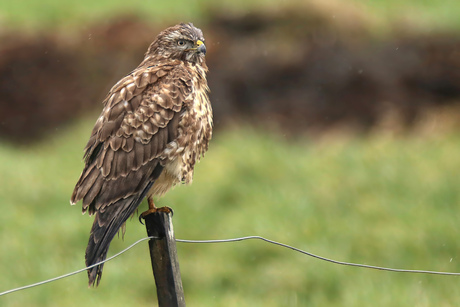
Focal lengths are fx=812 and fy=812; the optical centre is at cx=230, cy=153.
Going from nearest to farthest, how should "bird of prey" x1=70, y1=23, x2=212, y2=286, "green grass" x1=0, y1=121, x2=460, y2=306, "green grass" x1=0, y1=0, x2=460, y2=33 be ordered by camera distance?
"bird of prey" x1=70, y1=23, x2=212, y2=286, "green grass" x1=0, y1=121, x2=460, y2=306, "green grass" x1=0, y1=0, x2=460, y2=33

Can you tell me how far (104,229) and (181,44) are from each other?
1.58 meters

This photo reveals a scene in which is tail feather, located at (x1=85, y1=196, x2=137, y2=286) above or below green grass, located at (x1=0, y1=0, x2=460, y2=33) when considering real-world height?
below

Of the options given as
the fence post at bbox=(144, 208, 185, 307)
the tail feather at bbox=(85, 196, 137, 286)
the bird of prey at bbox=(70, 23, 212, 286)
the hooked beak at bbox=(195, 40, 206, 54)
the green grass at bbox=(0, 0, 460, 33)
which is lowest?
the fence post at bbox=(144, 208, 185, 307)

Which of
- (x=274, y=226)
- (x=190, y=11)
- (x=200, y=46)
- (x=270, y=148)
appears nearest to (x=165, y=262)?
(x=200, y=46)

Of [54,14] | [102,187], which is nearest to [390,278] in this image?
[102,187]

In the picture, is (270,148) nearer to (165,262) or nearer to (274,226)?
(274,226)

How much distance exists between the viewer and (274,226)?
30.9ft

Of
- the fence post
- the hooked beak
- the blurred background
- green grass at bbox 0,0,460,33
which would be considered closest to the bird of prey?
the hooked beak

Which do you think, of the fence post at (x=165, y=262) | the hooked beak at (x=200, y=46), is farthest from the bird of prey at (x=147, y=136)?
the fence post at (x=165, y=262)

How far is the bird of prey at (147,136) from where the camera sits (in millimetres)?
4809

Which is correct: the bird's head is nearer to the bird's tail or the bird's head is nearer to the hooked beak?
the hooked beak

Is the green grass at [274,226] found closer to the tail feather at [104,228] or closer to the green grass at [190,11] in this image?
the tail feather at [104,228]

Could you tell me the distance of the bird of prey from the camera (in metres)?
4.81

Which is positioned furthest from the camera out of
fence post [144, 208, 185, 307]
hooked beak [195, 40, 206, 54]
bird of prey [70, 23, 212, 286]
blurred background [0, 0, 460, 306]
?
blurred background [0, 0, 460, 306]
